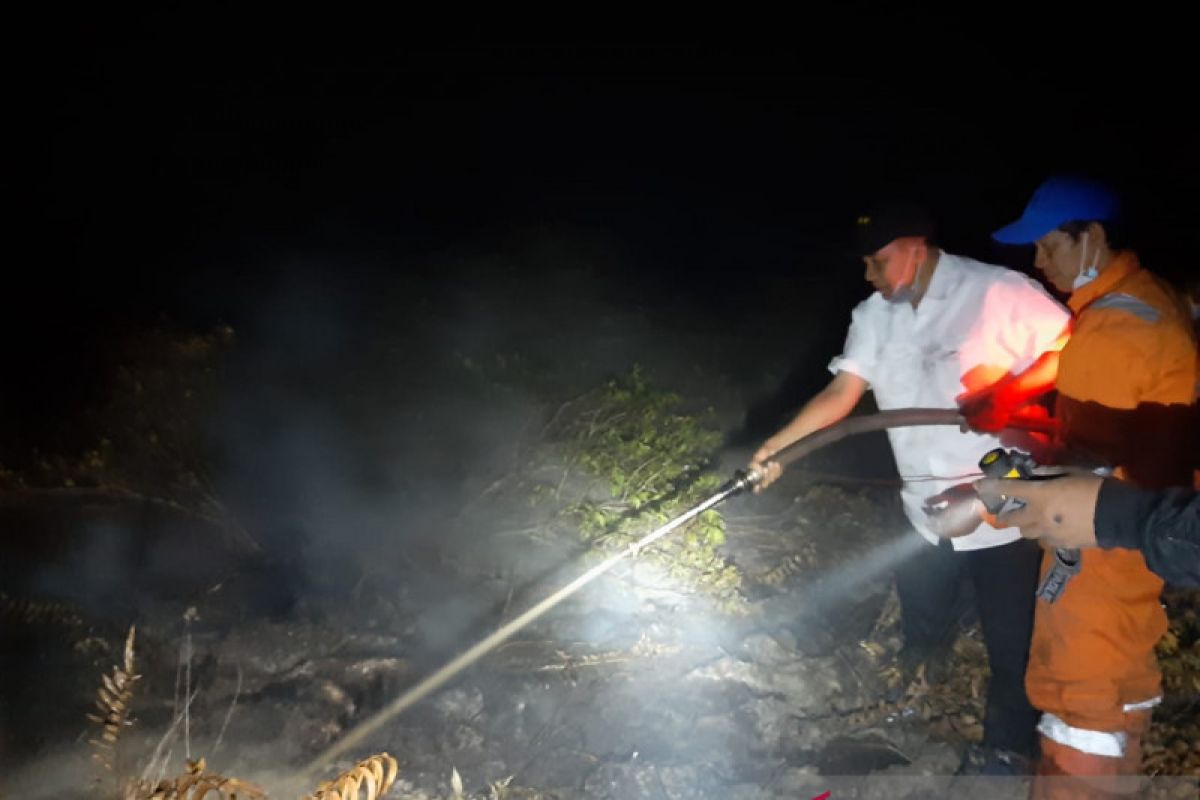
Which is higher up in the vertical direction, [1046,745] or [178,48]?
Answer: [178,48]

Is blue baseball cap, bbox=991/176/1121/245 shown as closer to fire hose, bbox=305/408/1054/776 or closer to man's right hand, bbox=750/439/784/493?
fire hose, bbox=305/408/1054/776

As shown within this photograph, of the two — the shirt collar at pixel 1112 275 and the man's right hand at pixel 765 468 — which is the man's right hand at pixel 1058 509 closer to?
the shirt collar at pixel 1112 275

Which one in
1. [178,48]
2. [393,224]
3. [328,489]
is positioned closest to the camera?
[328,489]

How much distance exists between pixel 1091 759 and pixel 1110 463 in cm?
95

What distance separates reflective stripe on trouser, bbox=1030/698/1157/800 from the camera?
98.7 inches

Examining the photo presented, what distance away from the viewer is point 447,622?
4191 millimetres

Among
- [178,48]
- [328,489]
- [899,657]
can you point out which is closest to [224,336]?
[328,489]

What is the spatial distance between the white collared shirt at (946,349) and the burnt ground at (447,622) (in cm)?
26

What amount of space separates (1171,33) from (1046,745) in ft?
80.2

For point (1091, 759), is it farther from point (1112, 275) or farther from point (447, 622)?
point (447, 622)

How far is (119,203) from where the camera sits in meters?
9.91

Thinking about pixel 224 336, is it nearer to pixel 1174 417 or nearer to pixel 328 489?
pixel 328 489

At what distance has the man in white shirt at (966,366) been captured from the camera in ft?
10.4

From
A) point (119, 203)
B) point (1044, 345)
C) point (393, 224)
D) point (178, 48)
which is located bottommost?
point (1044, 345)
